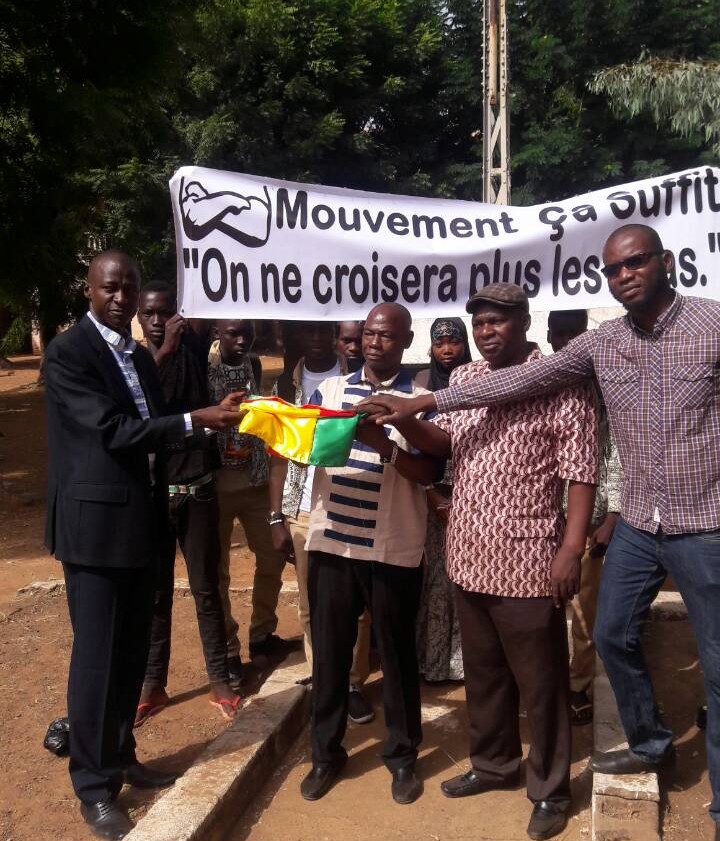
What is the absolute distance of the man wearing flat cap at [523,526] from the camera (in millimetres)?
3074

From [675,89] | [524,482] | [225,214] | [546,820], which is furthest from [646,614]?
[675,89]

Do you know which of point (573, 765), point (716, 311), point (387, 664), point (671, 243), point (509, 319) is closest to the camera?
point (716, 311)

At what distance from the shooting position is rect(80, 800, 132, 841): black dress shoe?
3164mm

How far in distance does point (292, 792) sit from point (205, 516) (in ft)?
4.35

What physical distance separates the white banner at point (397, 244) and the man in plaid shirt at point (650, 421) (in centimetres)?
107

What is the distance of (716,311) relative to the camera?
2.93m

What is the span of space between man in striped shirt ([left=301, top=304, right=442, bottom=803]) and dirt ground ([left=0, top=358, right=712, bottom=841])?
0.49 ft

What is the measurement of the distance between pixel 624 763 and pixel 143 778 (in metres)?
1.97

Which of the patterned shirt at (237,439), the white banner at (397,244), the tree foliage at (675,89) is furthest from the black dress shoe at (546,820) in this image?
the tree foliage at (675,89)

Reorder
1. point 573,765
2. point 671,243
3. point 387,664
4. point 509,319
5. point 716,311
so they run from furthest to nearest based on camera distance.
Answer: point 671,243 < point 573,765 < point 387,664 < point 509,319 < point 716,311

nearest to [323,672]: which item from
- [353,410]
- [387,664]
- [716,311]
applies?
[387,664]

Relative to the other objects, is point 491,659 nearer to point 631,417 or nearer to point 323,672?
point 323,672

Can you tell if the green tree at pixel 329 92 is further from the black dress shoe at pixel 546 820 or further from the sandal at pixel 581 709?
the black dress shoe at pixel 546 820

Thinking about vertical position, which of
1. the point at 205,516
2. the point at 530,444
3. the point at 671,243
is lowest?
the point at 205,516
